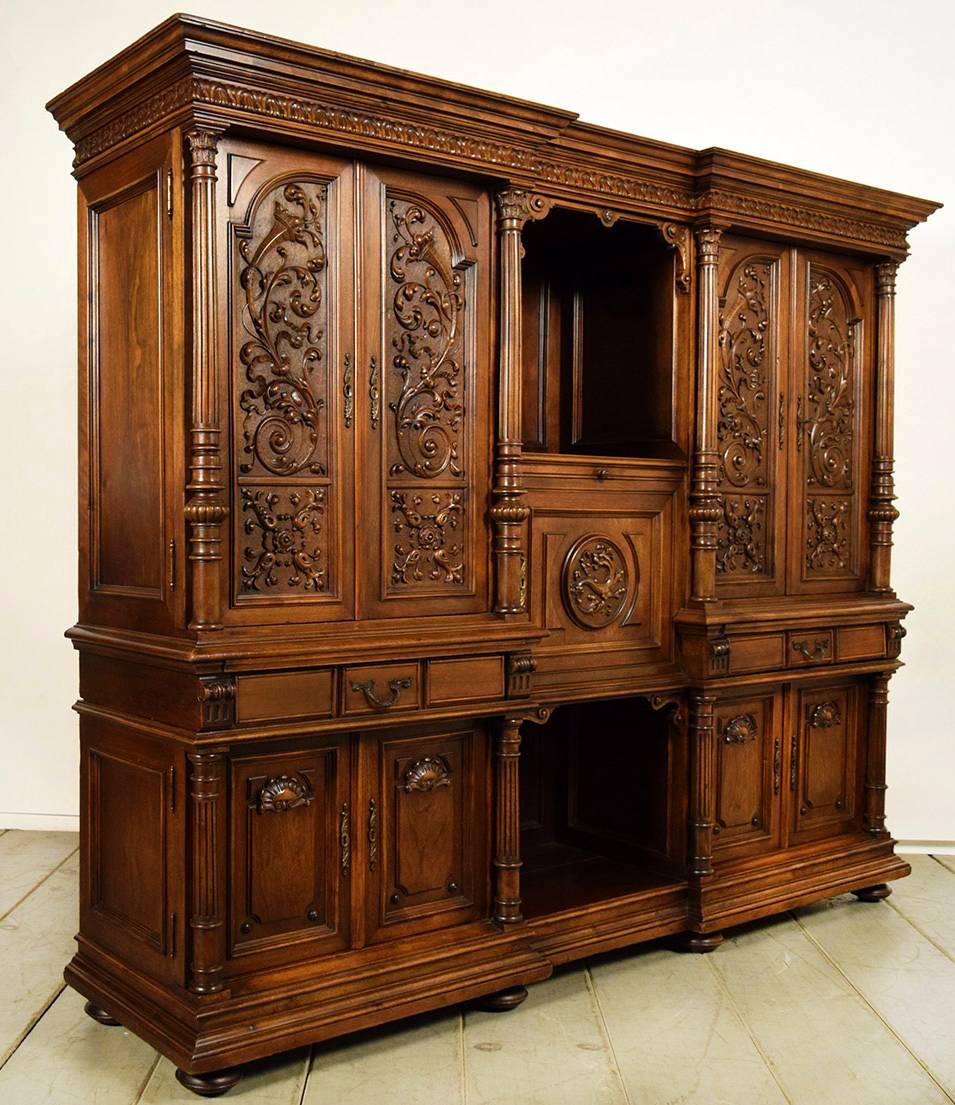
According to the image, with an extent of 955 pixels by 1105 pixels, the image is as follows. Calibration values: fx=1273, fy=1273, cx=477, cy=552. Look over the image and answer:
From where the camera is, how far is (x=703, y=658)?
3938mm

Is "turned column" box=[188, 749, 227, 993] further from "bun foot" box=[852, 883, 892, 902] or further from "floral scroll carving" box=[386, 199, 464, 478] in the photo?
"bun foot" box=[852, 883, 892, 902]

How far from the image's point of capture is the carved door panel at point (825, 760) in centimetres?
430

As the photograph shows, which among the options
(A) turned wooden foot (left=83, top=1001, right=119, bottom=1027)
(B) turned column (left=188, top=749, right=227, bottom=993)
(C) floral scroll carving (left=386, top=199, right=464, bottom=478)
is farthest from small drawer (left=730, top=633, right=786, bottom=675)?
(A) turned wooden foot (left=83, top=1001, right=119, bottom=1027)

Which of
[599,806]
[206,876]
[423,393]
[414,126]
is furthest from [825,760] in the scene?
[414,126]

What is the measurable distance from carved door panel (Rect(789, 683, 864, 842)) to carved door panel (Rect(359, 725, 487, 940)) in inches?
53.2

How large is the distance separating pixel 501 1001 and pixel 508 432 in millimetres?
1520

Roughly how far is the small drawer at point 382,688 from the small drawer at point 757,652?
1227mm

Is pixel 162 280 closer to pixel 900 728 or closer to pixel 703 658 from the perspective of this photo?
pixel 703 658

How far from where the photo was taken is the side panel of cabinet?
9.82ft

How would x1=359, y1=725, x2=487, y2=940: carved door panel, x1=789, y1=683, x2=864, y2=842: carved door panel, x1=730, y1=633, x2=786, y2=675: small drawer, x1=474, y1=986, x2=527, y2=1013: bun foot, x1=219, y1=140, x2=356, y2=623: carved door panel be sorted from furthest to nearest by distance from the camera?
x1=789, y1=683, x2=864, y2=842: carved door panel, x1=730, y1=633, x2=786, y2=675: small drawer, x1=474, y1=986, x2=527, y2=1013: bun foot, x1=359, y1=725, x2=487, y2=940: carved door panel, x1=219, y1=140, x2=356, y2=623: carved door panel

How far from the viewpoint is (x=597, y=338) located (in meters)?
4.30

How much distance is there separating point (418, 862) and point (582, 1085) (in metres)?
0.69

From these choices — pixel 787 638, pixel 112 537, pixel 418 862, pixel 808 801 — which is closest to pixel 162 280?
pixel 112 537

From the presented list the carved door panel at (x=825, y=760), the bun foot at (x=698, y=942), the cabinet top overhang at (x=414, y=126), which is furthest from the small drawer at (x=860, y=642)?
the cabinet top overhang at (x=414, y=126)
